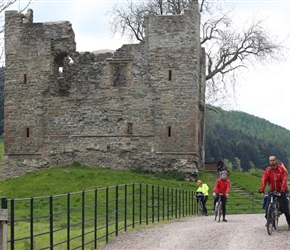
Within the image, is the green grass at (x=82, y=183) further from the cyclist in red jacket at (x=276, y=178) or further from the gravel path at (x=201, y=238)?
the cyclist in red jacket at (x=276, y=178)

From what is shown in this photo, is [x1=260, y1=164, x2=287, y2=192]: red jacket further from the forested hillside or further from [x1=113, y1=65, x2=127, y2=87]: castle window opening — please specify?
the forested hillside

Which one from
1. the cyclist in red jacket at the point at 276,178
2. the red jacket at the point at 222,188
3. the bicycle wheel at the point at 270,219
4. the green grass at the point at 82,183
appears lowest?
the green grass at the point at 82,183

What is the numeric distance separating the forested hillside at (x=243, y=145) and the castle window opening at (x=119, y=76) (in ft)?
125

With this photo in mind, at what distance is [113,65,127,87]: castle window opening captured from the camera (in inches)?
1754

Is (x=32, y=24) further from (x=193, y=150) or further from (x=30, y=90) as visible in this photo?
(x=193, y=150)

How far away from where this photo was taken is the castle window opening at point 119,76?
4456cm

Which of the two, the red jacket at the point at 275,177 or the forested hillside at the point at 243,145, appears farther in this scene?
the forested hillside at the point at 243,145

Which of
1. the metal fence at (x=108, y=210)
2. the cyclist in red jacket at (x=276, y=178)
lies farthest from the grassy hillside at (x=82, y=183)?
the cyclist in red jacket at (x=276, y=178)

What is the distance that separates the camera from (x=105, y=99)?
44.0 metres

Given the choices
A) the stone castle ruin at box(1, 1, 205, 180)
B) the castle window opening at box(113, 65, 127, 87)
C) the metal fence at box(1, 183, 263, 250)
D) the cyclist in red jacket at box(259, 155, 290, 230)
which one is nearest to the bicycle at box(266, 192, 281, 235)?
the cyclist in red jacket at box(259, 155, 290, 230)

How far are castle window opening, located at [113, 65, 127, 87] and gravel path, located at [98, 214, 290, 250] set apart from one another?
2488 cm

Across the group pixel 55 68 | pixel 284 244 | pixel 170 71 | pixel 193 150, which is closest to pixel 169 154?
pixel 193 150

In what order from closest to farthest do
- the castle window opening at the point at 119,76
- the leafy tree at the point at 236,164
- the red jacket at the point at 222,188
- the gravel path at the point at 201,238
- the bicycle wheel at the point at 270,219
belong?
the gravel path at the point at 201,238 → the bicycle wheel at the point at 270,219 → the red jacket at the point at 222,188 → the castle window opening at the point at 119,76 → the leafy tree at the point at 236,164

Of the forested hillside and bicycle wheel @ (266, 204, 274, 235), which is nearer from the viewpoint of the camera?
bicycle wheel @ (266, 204, 274, 235)
